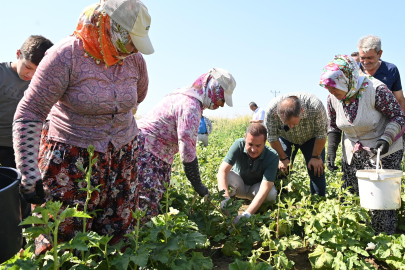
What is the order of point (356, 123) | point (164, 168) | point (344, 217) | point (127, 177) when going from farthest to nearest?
point (356, 123) → point (164, 168) → point (344, 217) → point (127, 177)

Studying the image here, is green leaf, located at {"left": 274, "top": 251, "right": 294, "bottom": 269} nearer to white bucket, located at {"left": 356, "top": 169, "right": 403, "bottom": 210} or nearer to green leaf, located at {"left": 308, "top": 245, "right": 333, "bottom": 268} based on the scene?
green leaf, located at {"left": 308, "top": 245, "right": 333, "bottom": 268}

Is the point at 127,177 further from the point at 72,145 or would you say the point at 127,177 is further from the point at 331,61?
the point at 331,61

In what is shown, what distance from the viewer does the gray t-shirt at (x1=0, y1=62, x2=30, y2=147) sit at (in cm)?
273

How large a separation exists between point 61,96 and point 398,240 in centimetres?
232

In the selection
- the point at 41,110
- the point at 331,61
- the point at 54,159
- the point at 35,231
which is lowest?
the point at 35,231

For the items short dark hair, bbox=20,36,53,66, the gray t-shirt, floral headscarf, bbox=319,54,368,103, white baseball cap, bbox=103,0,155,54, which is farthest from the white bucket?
the gray t-shirt

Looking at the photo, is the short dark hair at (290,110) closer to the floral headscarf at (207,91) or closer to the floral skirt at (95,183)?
the floral headscarf at (207,91)

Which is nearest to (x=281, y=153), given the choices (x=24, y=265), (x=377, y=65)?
(x=377, y=65)

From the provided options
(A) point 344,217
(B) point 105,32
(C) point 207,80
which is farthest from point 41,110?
(A) point 344,217

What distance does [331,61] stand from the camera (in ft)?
9.79

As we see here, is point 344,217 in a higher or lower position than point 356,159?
lower

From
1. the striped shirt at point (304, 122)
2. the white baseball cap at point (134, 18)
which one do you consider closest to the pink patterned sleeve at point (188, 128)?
the white baseball cap at point (134, 18)

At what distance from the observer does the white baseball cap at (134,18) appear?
1.67 meters

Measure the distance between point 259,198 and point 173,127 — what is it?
1061 millimetres
